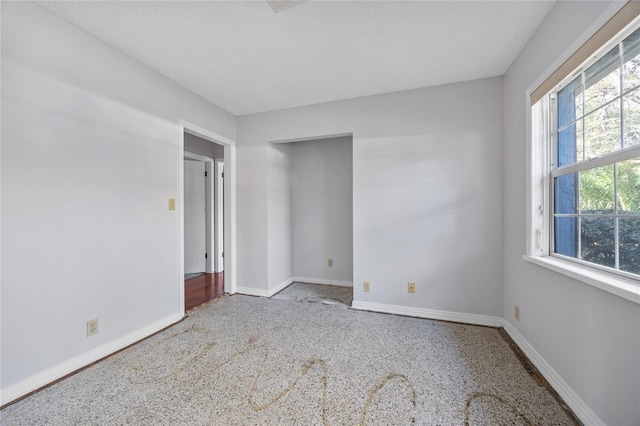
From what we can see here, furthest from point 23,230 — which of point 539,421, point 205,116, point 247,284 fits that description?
point 539,421

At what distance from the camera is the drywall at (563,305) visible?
3.43ft

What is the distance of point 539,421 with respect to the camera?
1.25m

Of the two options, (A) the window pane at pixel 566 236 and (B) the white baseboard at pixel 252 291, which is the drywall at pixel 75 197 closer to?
(B) the white baseboard at pixel 252 291

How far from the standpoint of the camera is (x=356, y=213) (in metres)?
2.76

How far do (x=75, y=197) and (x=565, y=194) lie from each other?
335 cm

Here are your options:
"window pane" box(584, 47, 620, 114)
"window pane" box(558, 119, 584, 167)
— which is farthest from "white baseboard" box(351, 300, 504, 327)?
"window pane" box(584, 47, 620, 114)

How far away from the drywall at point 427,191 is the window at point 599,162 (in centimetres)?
61

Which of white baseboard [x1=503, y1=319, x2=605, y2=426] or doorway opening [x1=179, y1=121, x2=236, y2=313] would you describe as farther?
doorway opening [x1=179, y1=121, x2=236, y2=313]

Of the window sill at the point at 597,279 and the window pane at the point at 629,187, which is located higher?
the window pane at the point at 629,187

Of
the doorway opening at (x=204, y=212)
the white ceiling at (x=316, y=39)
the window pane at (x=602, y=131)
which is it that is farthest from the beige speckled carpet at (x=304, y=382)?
the white ceiling at (x=316, y=39)

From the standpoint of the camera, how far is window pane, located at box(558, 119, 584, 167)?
1.48 metres

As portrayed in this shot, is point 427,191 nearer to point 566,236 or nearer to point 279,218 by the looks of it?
point 566,236

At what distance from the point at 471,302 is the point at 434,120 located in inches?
73.8

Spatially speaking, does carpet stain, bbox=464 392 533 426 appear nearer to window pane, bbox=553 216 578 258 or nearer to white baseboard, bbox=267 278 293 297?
window pane, bbox=553 216 578 258
